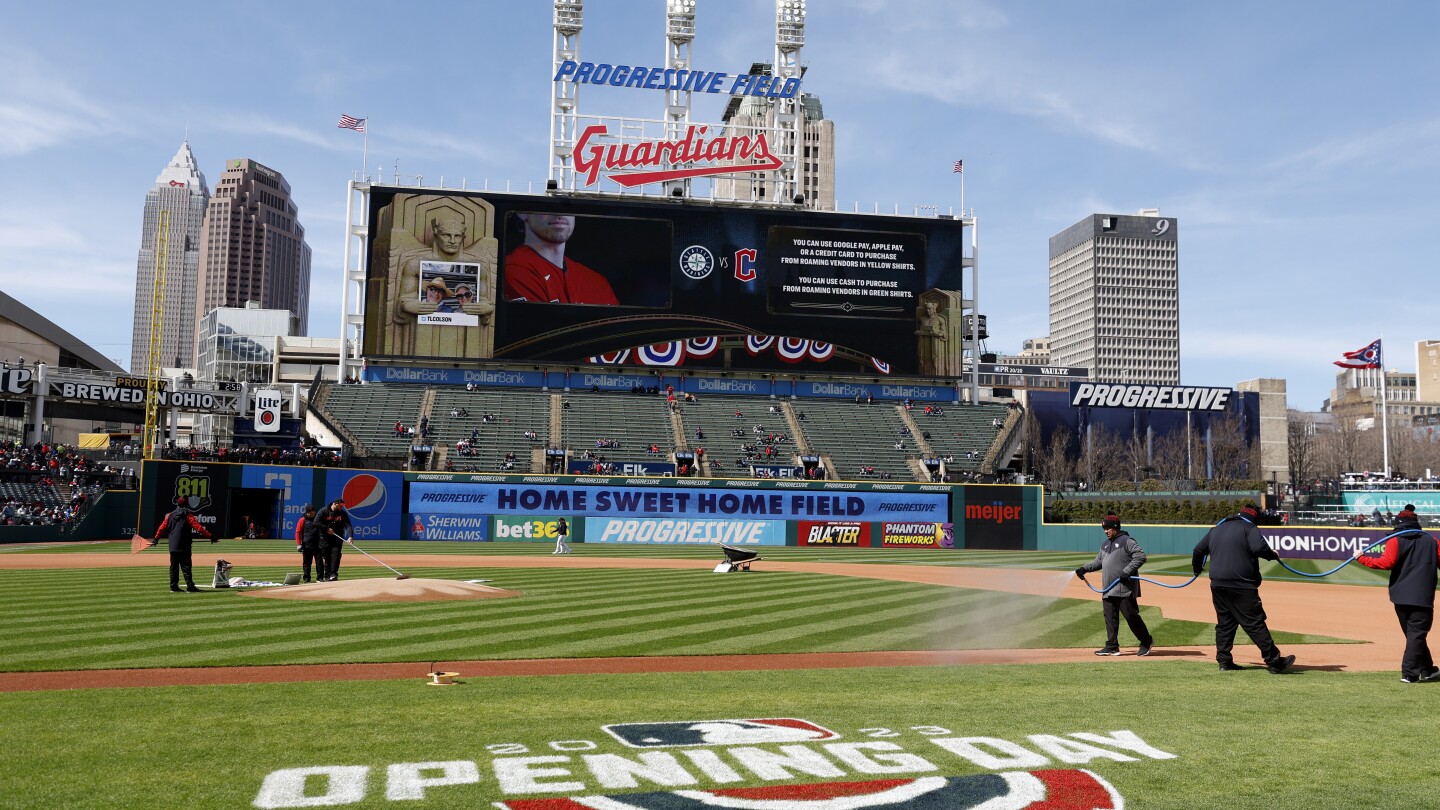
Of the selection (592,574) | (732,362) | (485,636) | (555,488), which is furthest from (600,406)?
(485,636)

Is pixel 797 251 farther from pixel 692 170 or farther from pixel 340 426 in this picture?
pixel 340 426

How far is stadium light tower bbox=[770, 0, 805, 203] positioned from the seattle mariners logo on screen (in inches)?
280

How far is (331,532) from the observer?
21234 millimetres

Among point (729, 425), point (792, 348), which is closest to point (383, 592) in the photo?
point (729, 425)

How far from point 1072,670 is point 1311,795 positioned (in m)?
5.47

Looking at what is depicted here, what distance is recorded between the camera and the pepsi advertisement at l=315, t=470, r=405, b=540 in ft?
153

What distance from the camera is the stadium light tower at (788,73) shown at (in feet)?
214

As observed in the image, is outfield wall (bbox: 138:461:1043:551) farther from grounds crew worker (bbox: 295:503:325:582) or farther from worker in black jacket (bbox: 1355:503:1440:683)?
worker in black jacket (bbox: 1355:503:1440:683)

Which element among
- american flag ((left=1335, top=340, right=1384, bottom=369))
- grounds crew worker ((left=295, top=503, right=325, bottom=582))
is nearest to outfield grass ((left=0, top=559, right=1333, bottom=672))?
grounds crew worker ((left=295, top=503, right=325, bottom=582))

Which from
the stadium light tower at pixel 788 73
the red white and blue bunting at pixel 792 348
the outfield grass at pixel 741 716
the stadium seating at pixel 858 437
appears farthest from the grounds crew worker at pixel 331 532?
the stadium light tower at pixel 788 73

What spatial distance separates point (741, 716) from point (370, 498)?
136ft

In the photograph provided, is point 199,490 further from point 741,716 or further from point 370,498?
point 741,716

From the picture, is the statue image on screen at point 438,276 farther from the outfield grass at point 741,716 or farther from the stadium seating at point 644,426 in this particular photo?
the outfield grass at point 741,716

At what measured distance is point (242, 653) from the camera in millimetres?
12445
